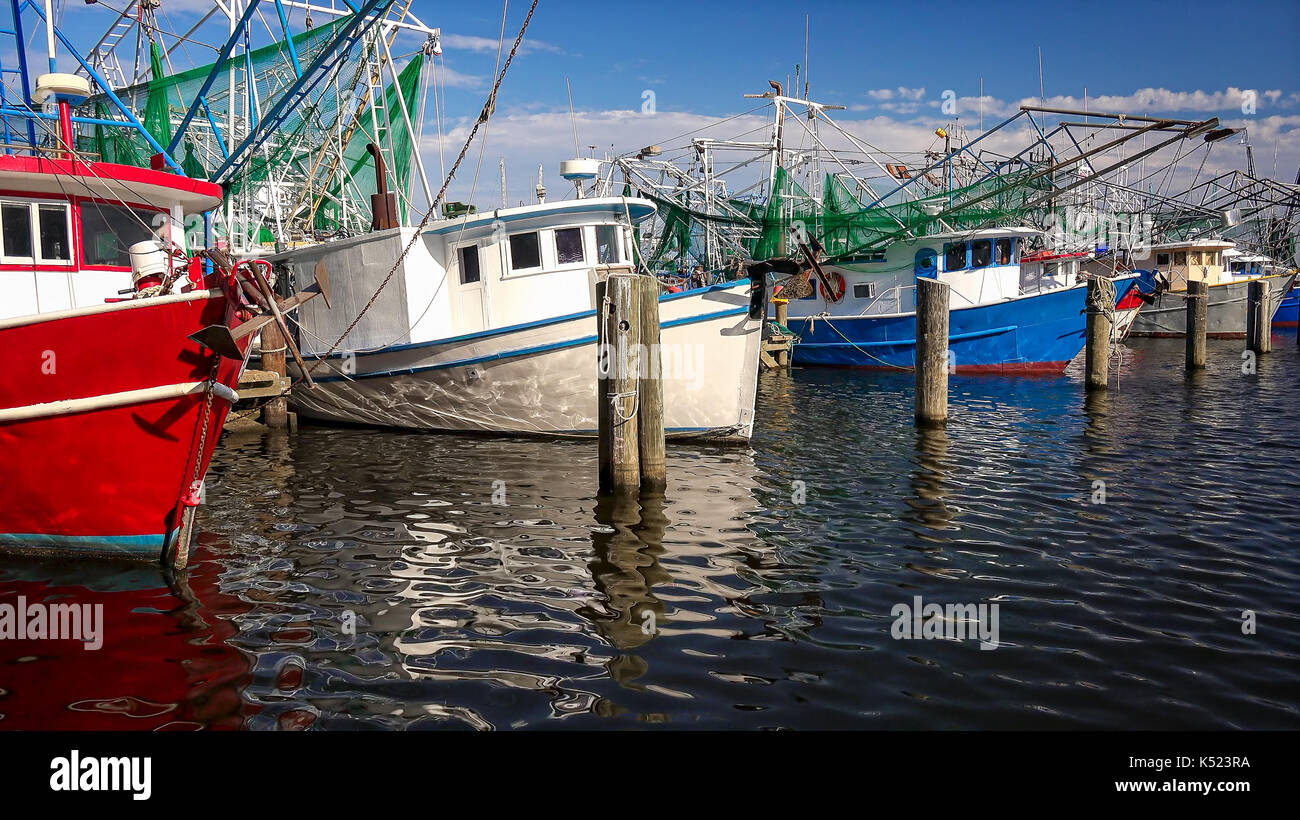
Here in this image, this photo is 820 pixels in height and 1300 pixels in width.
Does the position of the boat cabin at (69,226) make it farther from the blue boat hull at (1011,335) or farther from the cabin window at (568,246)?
the blue boat hull at (1011,335)

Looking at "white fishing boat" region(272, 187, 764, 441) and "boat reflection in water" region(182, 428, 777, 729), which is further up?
"white fishing boat" region(272, 187, 764, 441)

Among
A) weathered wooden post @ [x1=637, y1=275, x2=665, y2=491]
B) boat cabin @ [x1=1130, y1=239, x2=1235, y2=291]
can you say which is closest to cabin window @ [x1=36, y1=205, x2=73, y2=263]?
weathered wooden post @ [x1=637, y1=275, x2=665, y2=491]

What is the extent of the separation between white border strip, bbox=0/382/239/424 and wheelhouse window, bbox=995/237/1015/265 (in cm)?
2191

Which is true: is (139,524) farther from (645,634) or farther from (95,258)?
(645,634)

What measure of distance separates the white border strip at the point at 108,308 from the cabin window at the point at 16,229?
2.18m

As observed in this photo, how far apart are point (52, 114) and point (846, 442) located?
36.6 ft

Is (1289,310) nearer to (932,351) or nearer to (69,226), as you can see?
(932,351)

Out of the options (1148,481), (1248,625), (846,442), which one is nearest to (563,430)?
(846,442)

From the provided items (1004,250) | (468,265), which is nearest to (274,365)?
(468,265)

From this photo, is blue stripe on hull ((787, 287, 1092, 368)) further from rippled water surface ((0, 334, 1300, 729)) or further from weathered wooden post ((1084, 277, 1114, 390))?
rippled water surface ((0, 334, 1300, 729))

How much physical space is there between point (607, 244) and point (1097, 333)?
10924 millimetres

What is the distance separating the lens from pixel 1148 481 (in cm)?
983

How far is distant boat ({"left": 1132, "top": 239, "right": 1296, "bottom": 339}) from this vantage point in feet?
115

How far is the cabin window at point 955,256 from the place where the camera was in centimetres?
2398
